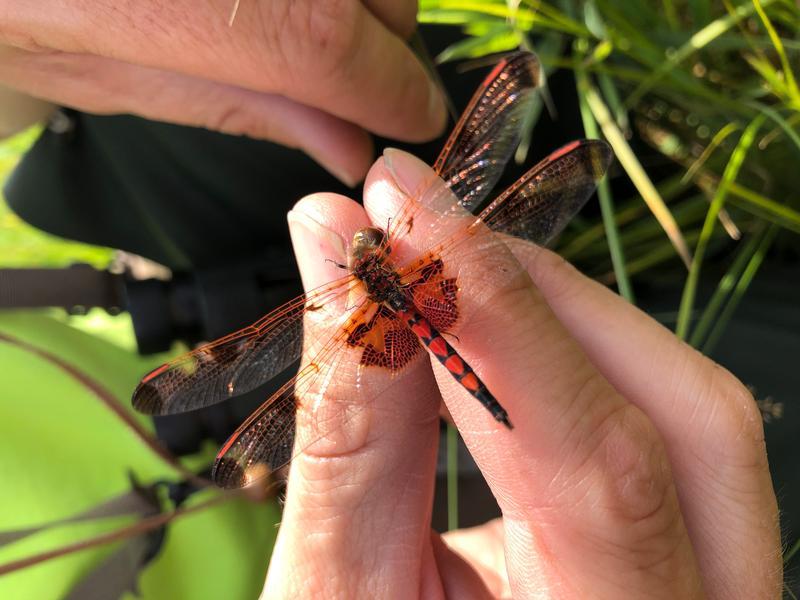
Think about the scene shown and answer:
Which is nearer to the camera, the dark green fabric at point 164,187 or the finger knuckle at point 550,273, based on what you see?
the finger knuckle at point 550,273

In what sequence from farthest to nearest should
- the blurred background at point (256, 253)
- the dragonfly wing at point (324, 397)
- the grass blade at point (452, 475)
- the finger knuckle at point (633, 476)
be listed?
A: the grass blade at point (452, 475), the blurred background at point (256, 253), the dragonfly wing at point (324, 397), the finger knuckle at point (633, 476)

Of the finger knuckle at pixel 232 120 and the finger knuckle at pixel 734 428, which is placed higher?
the finger knuckle at pixel 232 120

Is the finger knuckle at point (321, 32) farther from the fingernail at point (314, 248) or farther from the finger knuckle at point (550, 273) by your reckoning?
the finger knuckle at point (550, 273)

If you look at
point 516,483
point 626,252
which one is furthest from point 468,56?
point 516,483

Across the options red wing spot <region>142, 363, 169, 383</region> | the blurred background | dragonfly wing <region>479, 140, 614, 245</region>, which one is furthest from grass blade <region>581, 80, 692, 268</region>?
red wing spot <region>142, 363, 169, 383</region>

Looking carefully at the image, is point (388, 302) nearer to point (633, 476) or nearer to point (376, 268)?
point (376, 268)

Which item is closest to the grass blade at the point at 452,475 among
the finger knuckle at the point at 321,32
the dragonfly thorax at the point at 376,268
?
the dragonfly thorax at the point at 376,268

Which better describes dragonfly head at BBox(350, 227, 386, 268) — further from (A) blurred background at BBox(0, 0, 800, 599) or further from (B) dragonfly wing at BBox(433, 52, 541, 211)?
(A) blurred background at BBox(0, 0, 800, 599)

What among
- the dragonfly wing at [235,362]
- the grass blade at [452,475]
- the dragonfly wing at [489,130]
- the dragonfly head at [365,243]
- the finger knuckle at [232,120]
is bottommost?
the grass blade at [452,475]
